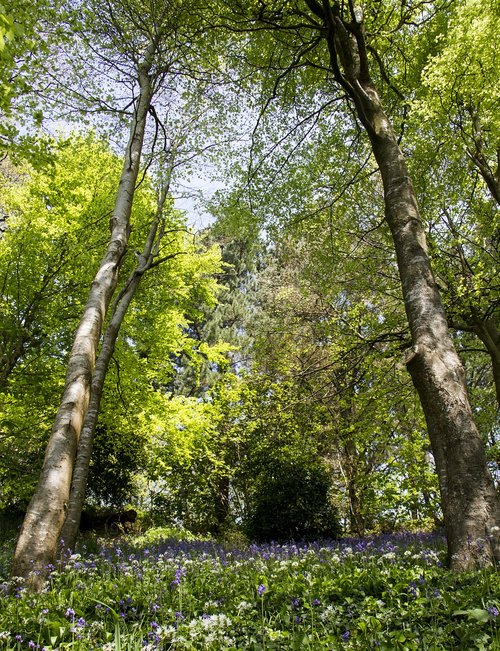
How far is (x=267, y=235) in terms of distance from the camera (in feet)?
32.7

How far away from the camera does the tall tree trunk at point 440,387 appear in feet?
10.5

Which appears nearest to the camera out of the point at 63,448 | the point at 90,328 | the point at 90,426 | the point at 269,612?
the point at 269,612

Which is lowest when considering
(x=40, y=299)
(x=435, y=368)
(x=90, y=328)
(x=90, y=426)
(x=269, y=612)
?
(x=269, y=612)

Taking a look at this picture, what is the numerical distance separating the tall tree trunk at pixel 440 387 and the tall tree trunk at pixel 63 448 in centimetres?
326

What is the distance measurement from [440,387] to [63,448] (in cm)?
347

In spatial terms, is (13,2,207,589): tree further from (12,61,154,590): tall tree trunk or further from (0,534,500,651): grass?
(0,534,500,651): grass

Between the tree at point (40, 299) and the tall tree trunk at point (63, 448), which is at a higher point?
the tree at point (40, 299)

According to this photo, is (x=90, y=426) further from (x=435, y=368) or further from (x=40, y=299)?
(x=435, y=368)

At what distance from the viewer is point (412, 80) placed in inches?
356

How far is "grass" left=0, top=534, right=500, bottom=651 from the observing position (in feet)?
7.00

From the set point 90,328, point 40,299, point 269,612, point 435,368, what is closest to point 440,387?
point 435,368

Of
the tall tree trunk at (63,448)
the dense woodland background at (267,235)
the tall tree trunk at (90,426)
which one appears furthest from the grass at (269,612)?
the dense woodland background at (267,235)

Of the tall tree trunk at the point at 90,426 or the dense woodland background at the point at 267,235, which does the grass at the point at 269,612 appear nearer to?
the tall tree trunk at the point at 90,426

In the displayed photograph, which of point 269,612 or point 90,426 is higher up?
point 90,426
